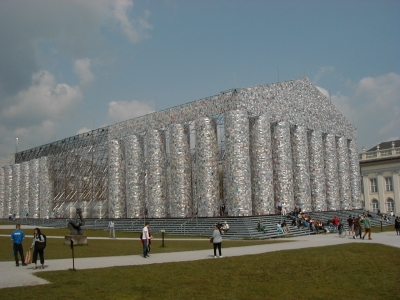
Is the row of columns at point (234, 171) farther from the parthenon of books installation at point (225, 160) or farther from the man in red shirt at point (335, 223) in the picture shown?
the man in red shirt at point (335, 223)

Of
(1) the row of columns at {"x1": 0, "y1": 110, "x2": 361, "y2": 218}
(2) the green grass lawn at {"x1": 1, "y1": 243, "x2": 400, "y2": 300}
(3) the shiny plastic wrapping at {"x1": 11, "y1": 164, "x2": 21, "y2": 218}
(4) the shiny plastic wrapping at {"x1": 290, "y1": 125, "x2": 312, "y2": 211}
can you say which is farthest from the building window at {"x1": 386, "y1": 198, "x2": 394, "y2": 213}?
(3) the shiny plastic wrapping at {"x1": 11, "y1": 164, "x2": 21, "y2": 218}

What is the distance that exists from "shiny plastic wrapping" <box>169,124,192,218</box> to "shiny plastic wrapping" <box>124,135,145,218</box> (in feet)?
15.6

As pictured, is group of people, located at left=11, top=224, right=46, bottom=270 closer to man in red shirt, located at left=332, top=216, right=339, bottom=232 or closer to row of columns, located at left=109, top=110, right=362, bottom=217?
row of columns, located at left=109, top=110, right=362, bottom=217

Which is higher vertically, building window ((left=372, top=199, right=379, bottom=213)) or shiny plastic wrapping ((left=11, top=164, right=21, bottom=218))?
shiny plastic wrapping ((left=11, top=164, right=21, bottom=218))

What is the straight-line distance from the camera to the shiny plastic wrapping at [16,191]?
205 ft

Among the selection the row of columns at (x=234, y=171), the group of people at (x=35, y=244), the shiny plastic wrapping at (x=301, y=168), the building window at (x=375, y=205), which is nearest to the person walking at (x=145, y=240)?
the group of people at (x=35, y=244)

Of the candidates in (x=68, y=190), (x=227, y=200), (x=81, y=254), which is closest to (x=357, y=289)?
(x=81, y=254)

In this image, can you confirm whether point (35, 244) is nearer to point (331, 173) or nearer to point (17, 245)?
point (17, 245)

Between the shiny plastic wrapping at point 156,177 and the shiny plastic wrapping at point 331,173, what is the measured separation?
16715mm

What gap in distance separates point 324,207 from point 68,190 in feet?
102

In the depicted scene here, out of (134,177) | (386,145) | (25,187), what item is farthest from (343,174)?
(25,187)

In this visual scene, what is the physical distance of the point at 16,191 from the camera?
206 feet

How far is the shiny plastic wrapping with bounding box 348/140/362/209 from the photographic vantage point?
1967 inches

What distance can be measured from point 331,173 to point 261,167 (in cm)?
1252
